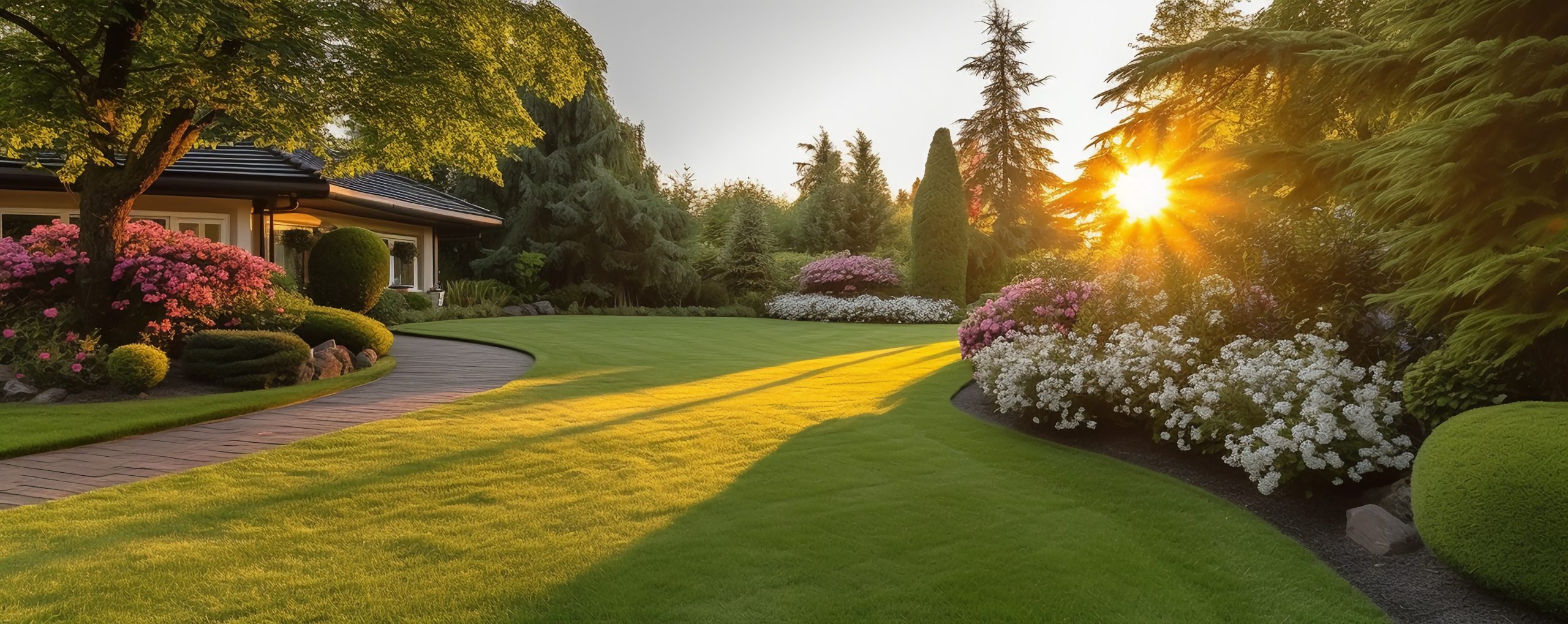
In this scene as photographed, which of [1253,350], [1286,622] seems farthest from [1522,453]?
[1253,350]

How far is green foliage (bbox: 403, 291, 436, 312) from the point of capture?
1875 cm

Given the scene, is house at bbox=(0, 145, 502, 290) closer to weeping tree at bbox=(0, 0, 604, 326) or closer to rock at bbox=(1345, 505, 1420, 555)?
weeping tree at bbox=(0, 0, 604, 326)

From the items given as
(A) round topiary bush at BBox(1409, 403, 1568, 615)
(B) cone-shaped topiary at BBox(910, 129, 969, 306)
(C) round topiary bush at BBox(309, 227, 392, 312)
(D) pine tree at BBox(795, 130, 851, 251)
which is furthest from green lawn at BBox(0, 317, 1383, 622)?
(D) pine tree at BBox(795, 130, 851, 251)

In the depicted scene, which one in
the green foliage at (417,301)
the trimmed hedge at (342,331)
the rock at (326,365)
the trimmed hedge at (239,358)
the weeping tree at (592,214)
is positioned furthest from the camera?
the weeping tree at (592,214)

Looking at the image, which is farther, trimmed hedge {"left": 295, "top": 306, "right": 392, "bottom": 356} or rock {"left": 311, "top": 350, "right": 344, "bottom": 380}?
trimmed hedge {"left": 295, "top": 306, "right": 392, "bottom": 356}

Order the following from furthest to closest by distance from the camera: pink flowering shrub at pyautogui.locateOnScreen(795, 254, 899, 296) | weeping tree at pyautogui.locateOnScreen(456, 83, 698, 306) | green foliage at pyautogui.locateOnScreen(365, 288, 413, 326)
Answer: weeping tree at pyautogui.locateOnScreen(456, 83, 698, 306) < pink flowering shrub at pyautogui.locateOnScreen(795, 254, 899, 296) < green foliage at pyautogui.locateOnScreen(365, 288, 413, 326)

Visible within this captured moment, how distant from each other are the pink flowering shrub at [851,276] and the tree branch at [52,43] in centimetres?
1912

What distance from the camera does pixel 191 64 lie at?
24.7 ft

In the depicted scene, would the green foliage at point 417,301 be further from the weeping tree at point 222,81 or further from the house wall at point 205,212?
the weeping tree at point 222,81

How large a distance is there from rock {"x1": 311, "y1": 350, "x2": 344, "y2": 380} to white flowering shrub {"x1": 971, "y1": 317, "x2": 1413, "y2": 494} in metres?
7.94

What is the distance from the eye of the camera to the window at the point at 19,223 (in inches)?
524

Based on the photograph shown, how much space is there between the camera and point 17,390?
7.02m

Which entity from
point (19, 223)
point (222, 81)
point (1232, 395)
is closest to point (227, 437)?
point (222, 81)

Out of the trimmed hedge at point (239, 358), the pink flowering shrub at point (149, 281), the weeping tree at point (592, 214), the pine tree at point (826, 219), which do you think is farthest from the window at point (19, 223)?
the pine tree at point (826, 219)
